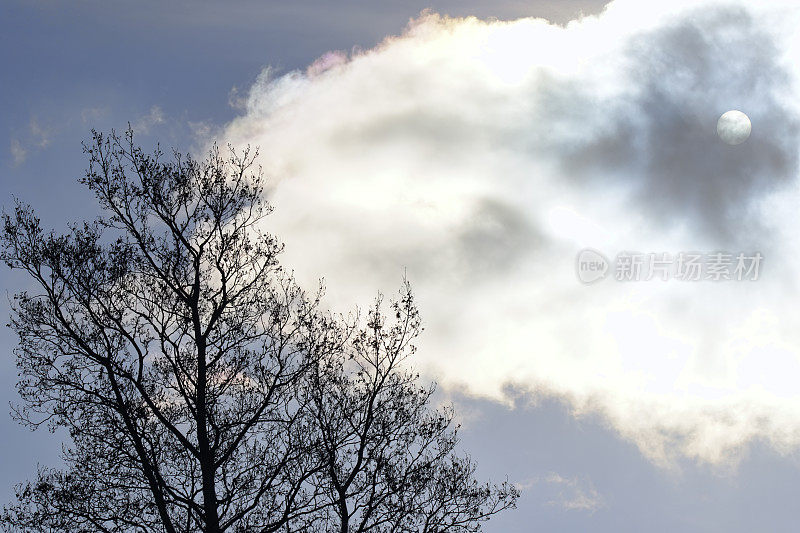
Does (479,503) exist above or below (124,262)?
below

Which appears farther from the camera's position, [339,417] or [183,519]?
[339,417]

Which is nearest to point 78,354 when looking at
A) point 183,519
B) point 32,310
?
point 32,310

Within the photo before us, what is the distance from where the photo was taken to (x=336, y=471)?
2186 centimetres

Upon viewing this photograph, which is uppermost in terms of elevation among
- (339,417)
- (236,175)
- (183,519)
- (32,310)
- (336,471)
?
(236,175)

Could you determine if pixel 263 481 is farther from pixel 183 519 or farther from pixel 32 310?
pixel 32 310

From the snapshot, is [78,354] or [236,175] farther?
[236,175]

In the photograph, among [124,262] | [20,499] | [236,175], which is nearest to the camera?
[20,499]

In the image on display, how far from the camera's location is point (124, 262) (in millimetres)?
21125

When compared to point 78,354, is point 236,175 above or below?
above

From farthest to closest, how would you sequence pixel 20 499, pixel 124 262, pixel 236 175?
pixel 236 175 < pixel 124 262 < pixel 20 499

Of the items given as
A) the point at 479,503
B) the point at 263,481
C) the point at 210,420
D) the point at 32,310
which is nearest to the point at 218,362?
the point at 210,420

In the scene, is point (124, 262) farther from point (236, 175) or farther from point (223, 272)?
point (236, 175)

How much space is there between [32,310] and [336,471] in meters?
9.44

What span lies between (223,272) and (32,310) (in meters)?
5.14
